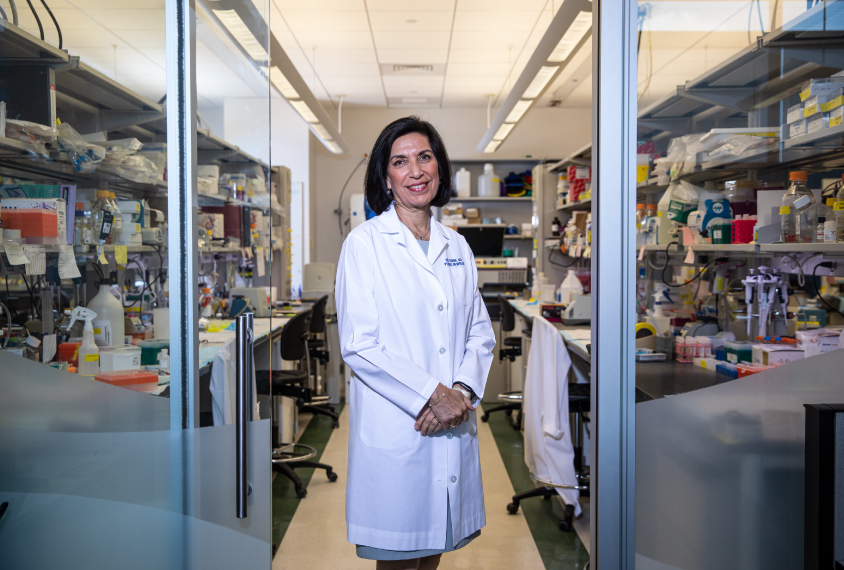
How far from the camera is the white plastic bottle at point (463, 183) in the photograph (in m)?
7.00

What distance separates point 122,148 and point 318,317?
296cm

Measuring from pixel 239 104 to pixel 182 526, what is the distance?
116 cm

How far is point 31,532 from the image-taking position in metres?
1.47

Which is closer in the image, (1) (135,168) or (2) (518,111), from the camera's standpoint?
(1) (135,168)

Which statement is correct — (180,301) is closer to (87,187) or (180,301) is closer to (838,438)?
(87,187)

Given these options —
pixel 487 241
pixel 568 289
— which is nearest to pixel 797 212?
pixel 568 289

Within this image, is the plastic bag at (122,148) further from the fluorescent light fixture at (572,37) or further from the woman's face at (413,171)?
the fluorescent light fixture at (572,37)

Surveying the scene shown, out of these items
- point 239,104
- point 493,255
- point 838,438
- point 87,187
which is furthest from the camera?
point 493,255

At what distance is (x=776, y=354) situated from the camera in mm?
→ 1600

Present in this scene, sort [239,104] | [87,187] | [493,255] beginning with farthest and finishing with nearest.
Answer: [493,255] → [239,104] → [87,187]

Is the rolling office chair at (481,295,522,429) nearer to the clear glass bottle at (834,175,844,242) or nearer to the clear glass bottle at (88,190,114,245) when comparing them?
the clear glass bottle at (834,175,844,242)

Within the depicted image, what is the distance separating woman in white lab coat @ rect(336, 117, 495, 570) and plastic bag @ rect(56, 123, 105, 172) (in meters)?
0.68

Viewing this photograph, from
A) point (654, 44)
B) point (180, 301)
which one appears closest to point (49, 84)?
point (180, 301)

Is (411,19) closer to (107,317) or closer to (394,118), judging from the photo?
(394,118)
